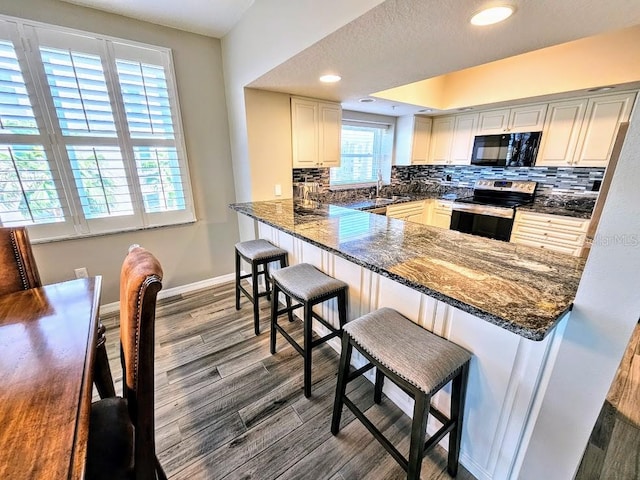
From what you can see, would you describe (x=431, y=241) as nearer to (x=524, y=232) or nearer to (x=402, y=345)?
(x=402, y=345)

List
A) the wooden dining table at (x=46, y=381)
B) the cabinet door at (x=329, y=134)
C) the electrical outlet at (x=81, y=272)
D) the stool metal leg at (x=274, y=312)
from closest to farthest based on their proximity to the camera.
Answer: the wooden dining table at (x=46, y=381)
the stool metal leg at (x=274, y=312)
the electrical outlet at (x=81, y=272)
the cabinet door at (x=329, y=134)

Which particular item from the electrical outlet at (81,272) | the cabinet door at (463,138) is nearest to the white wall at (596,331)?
the electrical outlet at (81,272)

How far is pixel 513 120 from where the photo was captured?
3.31 meters

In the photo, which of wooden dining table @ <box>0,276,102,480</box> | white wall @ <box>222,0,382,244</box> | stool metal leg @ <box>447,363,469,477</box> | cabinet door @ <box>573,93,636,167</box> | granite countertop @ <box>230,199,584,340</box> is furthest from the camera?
cabinet door @ <box>573,93,636,167</box>

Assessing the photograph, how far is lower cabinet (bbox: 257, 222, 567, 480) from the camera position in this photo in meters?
0.97

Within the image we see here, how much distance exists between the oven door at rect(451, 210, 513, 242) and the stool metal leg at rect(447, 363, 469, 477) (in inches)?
113

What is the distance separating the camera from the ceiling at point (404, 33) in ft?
3.82

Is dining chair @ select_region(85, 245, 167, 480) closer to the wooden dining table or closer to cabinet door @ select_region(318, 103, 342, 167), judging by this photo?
the wooden dining table

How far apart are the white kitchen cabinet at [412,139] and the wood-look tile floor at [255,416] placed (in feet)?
11.0

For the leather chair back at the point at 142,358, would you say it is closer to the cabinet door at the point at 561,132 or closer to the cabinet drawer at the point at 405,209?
the cabinet drawer at the point at 405,209

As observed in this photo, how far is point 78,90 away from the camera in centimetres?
210

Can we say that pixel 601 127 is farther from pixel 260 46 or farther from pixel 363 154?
pixel 260 46

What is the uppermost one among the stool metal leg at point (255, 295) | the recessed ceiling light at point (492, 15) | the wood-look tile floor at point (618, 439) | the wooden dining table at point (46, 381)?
the recessed ceiling light at point (492, 15)

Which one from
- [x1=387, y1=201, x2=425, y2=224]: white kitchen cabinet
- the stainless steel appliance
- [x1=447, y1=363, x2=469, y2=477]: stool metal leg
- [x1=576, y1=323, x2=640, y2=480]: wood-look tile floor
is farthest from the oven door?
[x1=447, y1=363, x2=469, y2=477]: stool metal leg
